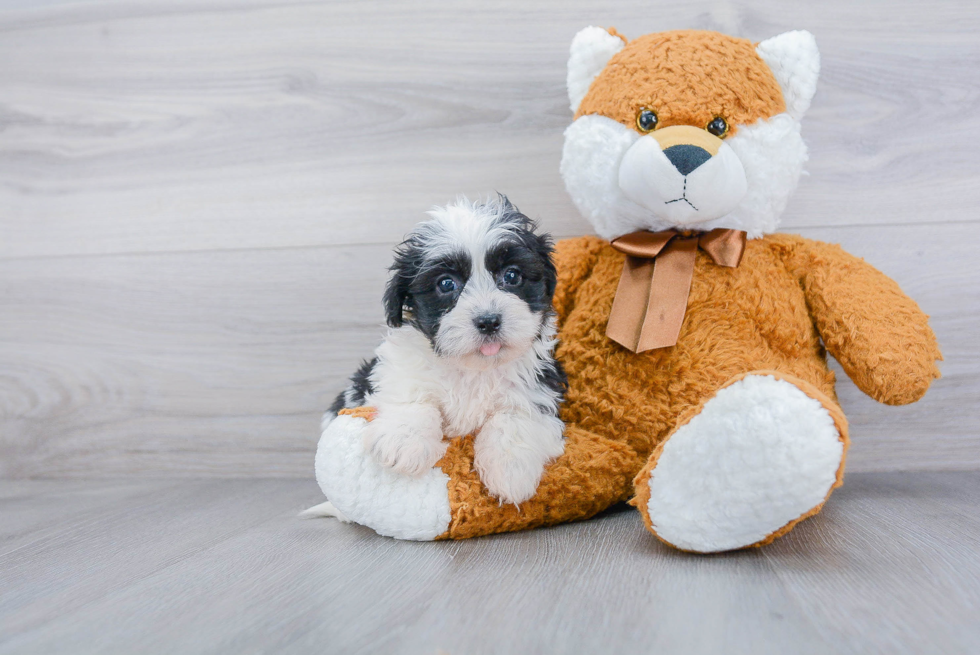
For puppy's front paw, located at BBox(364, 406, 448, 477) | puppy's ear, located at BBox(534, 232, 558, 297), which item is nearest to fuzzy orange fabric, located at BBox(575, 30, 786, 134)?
puppy's ear, located at BBox(534, 232, 558, 297)

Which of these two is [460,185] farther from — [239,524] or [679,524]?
[679,524]

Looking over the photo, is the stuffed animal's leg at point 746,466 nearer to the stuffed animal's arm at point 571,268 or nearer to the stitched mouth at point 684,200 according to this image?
the stitched mouth at point 684,200

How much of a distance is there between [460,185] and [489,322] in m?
0.74

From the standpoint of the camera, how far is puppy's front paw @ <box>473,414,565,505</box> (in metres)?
1.16

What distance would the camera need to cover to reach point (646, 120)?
126 centimetres

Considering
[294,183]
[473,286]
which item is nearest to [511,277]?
[473,286]

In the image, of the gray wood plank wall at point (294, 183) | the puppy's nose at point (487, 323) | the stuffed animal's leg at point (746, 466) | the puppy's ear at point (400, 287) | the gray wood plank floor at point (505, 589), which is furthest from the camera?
the gray wood plank wall at point (294, 183)

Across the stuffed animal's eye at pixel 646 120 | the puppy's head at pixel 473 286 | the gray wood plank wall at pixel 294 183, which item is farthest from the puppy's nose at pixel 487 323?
the gray wood plank wall at pixel 294 183

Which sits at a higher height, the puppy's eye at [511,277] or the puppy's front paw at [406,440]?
the puppy's eye at [511,277]

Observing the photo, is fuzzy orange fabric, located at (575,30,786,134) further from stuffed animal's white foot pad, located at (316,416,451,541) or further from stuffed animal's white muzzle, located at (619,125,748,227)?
stuffed animal's white foot pad, located at (316,416,451,541)

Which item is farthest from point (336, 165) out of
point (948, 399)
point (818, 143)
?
point (948, 399)

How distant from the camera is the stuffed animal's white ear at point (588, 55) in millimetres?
1387

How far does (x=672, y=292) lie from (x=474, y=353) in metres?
0.41

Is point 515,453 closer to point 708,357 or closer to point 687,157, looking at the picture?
point 708,357
